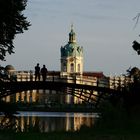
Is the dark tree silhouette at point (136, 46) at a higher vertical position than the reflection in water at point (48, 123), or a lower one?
higher

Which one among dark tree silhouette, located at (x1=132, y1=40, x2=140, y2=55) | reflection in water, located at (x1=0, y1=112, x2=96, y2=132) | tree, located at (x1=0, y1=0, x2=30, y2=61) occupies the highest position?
tree, located at (x1=0, y1=0, x2=30, y2=61)

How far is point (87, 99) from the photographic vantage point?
232 ft

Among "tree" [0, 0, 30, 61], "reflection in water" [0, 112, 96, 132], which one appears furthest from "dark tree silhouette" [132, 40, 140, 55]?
"tree" [0, 0, 30, 61]

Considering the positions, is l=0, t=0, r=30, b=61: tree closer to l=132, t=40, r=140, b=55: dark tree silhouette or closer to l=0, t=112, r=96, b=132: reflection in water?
l=0, t=112, r=96, b=132: reflection in water

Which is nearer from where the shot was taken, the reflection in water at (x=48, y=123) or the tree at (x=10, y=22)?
the reflection in water at (x=48, y=123)

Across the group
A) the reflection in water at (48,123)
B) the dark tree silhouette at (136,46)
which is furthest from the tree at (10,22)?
the dark tree silhouette at (136,46)

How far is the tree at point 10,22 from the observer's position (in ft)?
107

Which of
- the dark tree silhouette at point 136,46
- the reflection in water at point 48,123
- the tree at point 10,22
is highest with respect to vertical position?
the tree at point 10,22

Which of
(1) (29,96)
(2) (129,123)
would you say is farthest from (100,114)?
(1) (29,96)

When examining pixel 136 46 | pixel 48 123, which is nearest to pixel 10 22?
pixel 136 46

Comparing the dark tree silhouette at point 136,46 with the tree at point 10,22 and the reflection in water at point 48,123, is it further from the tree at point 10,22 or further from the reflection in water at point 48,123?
the tree at point 10,22

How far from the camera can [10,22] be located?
33344 mm

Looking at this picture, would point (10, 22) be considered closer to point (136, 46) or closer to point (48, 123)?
point (136, 46)

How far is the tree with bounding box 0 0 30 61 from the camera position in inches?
1280
